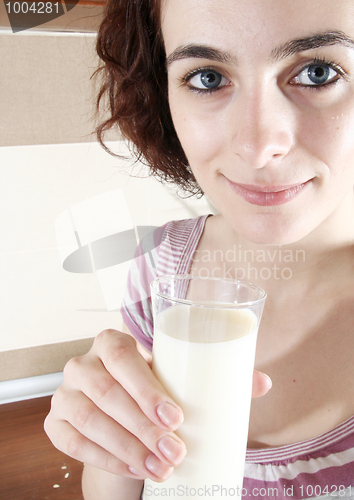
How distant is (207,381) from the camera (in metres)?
0.46

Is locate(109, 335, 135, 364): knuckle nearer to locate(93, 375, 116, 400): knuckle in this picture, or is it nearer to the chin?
locate(93, 375, 116, 400): knuckle

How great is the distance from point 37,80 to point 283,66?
120 cm

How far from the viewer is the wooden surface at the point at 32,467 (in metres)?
1.00

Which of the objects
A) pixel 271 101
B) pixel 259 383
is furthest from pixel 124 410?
pixel 271 101

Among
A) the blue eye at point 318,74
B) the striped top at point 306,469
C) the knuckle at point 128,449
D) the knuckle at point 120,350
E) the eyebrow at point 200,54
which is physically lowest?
the striped top at point 306,469

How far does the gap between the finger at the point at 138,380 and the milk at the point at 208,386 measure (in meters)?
0.02

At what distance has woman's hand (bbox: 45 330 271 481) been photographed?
460 mm

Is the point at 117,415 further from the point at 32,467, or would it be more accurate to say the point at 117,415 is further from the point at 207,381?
the point at 32,467

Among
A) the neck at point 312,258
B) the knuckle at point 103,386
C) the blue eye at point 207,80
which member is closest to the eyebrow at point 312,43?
the blue eye at point 207,80

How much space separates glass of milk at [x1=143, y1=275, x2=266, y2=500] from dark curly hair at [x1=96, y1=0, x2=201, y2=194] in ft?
1.83

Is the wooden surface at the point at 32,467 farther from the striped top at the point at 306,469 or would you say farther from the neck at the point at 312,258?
the neck at the point at 312,258

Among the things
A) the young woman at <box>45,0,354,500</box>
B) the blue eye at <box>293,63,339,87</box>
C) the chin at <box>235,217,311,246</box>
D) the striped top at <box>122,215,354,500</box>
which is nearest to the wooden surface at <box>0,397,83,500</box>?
the young woman at <box>45,0,354,500</box>

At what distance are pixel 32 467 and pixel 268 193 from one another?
3.25 feet

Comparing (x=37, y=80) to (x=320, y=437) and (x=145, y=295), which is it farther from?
(x=320, y=437)
